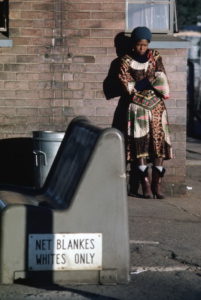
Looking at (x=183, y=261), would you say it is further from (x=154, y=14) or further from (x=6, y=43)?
(x=154, y=14)

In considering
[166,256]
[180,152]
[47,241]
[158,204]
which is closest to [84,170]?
[47,241]

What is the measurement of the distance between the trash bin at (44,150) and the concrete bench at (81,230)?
4020 millimetres

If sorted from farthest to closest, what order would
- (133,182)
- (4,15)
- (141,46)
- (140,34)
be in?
(4,15) < (133,182) < (141,46) < (140,34)

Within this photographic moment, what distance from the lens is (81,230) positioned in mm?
6477

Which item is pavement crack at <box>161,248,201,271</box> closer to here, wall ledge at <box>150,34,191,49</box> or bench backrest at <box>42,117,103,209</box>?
bench backrest at <box>42,117,103,209</box>

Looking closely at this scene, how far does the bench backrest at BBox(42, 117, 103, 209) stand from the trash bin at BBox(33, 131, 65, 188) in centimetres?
314

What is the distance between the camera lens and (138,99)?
36.0ft

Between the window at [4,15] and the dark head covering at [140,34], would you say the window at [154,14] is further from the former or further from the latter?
the window at [4,15]

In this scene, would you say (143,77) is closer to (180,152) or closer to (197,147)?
(180,152)

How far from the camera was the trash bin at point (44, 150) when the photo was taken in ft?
34.8

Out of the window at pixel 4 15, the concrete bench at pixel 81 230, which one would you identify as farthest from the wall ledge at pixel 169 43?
the concrete bench at pixel 81 230

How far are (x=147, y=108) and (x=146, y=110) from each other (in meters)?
0.03

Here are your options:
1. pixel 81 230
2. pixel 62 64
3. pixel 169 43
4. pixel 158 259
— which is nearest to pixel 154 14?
pixel 169 43

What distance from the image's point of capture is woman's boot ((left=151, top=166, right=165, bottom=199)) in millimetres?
11047
